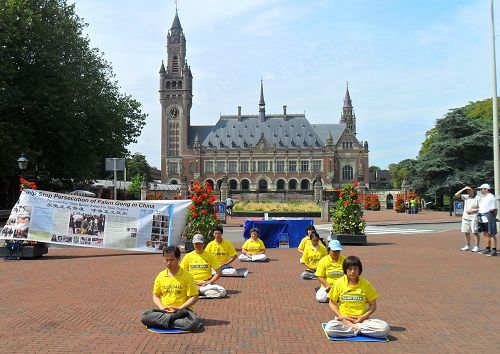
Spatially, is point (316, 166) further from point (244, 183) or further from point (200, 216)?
point (200, 216)

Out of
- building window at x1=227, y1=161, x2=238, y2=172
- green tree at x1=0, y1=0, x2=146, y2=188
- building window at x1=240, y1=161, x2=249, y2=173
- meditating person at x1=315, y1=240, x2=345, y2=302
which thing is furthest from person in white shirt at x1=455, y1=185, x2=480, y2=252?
building window at x1=227, y1=161, x2=238, y2=172

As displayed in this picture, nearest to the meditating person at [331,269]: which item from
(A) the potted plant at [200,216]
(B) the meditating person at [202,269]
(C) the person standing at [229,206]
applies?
(B) the meditating person at [202,269]

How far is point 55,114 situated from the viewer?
30.2 m

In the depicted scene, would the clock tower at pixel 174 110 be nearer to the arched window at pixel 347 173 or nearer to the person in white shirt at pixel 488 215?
the arched window at pixel 347 173

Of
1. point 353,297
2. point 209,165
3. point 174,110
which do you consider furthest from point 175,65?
point 353,297

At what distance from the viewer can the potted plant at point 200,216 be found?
15.0 metres

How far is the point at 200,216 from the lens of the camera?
49.7 feet

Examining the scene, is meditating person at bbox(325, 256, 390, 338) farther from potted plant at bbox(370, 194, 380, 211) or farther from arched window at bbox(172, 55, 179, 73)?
arched window at bbox(172, 55, 179, 73)

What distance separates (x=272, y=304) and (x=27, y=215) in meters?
9.00

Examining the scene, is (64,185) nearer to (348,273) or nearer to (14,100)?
(14,100)

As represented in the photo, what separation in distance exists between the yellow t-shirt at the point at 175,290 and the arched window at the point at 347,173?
321 ft

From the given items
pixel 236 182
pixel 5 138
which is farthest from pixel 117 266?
pixel 236 182

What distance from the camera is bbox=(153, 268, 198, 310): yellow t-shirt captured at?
650 cm

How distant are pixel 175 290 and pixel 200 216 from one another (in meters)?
8.68
